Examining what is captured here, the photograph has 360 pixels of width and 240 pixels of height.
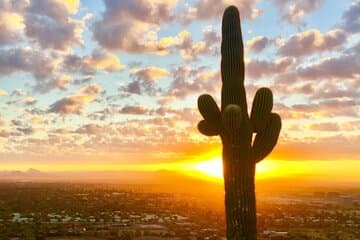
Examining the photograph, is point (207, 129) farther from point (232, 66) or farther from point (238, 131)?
point (232, 66)

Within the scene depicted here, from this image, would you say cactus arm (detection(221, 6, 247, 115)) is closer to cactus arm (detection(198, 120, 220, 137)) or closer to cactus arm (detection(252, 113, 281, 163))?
cactus arm (detection(198, 120, 220, 137))

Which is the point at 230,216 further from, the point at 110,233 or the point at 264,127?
the point at 110,233

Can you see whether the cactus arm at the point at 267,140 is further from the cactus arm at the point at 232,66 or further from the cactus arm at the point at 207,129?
the cactus arm at the point at 207,129

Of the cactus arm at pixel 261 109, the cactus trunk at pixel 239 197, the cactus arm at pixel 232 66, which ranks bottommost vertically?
the cactus trunk at pixel 239 197

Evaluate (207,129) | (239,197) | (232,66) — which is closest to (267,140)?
(207,129)

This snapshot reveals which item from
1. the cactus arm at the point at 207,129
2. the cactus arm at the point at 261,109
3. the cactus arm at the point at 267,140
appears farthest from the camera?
the cactus arm at the point at 207,129

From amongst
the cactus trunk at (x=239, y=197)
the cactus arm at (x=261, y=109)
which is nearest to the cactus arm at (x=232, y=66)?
the cactus arm at (x=261, y=109)

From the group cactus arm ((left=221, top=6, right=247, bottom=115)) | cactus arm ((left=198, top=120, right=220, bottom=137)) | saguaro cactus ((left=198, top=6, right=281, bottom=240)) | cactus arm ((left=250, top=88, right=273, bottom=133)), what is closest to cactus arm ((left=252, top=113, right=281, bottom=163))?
saguaro cactus ((left=198, top=6, right=281, bottom=240))
